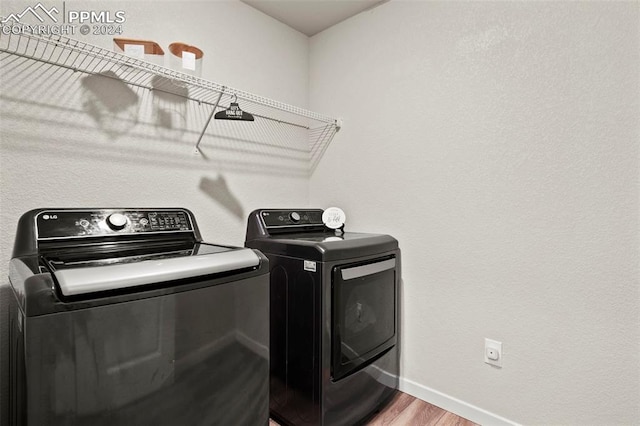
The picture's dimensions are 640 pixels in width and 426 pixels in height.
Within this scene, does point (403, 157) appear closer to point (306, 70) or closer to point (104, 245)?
point (306, 70)

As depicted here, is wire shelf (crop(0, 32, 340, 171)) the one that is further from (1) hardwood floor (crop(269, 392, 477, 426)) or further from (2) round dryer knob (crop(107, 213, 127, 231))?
(1) hardwood floor (crop(269, 392, 477, 426))

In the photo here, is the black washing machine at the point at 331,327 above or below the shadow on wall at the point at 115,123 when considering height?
below

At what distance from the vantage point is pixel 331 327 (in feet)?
4.93

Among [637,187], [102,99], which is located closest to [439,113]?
[637,187]

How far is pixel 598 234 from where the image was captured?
1364mm

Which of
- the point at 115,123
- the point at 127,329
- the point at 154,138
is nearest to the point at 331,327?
the point at 127,329

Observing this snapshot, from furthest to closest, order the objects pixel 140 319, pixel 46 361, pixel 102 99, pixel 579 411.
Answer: pixel 102 99, pixel 579 411, pixel 140 319, pixel 46 361

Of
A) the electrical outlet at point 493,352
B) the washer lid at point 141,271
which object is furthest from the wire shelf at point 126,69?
the electrical outlet at point 493,352

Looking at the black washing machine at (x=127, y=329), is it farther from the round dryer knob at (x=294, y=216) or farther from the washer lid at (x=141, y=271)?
the round dryer knob at (x=294, y=216)

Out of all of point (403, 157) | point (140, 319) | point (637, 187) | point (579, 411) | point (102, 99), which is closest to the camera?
point (140, 319)

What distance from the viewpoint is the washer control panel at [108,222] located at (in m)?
1.26

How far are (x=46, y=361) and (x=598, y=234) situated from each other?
1.91 metres

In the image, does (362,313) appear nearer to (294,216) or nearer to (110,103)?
(294,216)

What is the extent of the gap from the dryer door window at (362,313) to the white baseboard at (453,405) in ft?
1.08
